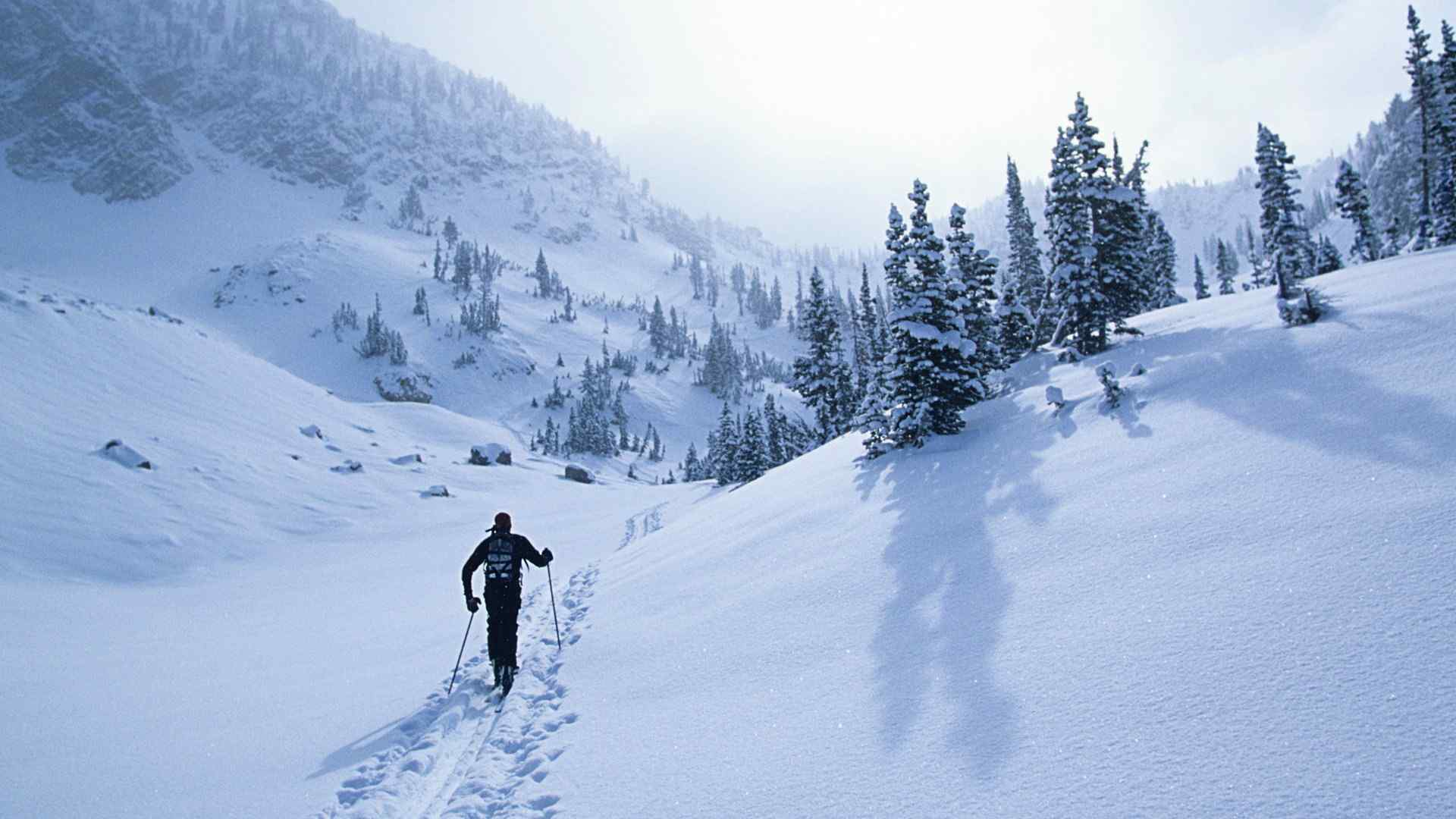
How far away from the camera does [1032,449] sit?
12148 millimetres

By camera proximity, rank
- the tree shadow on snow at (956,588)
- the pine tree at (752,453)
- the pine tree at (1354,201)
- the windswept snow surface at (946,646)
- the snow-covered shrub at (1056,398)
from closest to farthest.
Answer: the windswept snow surface at (946,646)
the tree shadow on snow at (956,588)
the snow-covered shrub at (1056,398)
the pine tree at (1354,201)
the pine tree at (752,453)

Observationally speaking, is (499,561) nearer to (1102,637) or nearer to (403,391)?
(1102,637)

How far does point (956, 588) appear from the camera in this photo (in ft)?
24.0

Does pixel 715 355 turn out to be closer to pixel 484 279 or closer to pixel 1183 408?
pixel 484 279

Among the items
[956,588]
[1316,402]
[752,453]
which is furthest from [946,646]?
[752,453]

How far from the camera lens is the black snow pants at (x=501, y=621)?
906 centimetres

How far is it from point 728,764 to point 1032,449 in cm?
911

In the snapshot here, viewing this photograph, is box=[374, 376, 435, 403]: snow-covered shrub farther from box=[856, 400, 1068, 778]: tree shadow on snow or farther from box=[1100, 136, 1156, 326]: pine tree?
box=[856, 400, 1068, 778]: tree shadow on snow

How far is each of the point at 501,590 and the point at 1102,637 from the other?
750 centimetres

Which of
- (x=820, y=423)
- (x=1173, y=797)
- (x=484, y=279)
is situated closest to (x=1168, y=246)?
(x=820, y=423)

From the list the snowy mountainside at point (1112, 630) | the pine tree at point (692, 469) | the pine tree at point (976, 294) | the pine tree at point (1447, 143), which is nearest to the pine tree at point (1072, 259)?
the pine tree at point (976, 294)

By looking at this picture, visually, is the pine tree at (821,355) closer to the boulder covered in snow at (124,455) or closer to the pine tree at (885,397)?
the pine tree at (885,397)

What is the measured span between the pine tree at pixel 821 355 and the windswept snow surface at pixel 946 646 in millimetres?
23274

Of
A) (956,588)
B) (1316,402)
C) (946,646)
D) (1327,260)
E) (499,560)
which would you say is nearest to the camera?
(946,646)
